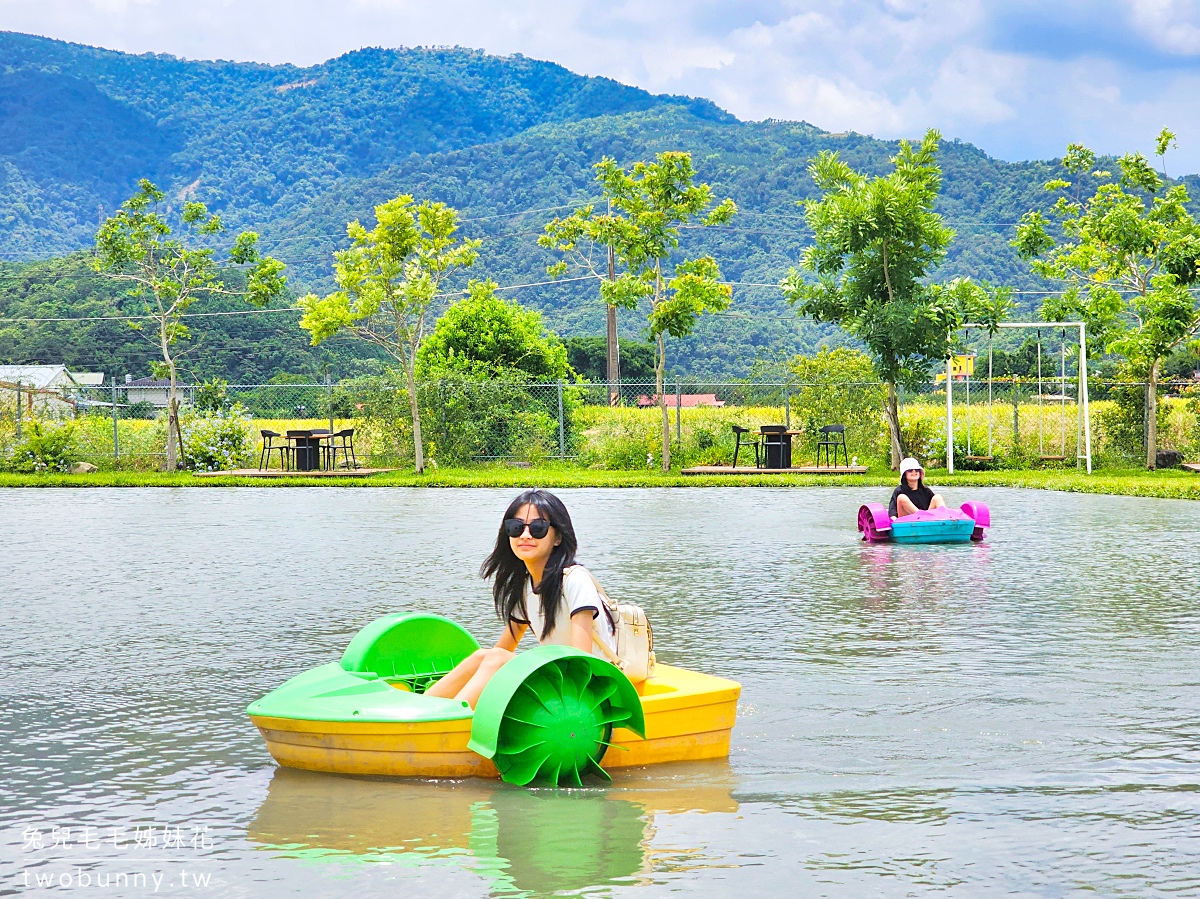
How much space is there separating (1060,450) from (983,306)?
5.01m

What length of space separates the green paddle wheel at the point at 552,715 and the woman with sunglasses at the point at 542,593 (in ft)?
0.82

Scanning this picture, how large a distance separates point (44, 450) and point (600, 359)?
41869mm

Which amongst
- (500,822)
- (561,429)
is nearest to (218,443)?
(561,429)

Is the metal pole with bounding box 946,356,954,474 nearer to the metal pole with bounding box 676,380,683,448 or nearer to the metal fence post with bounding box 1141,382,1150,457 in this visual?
the metal fence post with bounding box 1141,382,1150,457

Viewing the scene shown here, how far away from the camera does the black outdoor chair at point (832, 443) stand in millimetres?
26188

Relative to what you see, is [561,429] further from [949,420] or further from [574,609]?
[574,609]

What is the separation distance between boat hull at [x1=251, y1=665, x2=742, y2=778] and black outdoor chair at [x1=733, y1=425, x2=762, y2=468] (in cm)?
1986

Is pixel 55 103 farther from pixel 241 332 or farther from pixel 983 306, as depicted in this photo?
pixel 983 306

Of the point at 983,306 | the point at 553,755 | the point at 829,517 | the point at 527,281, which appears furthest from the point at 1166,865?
the point at 527,281

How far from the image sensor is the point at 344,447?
28.3m

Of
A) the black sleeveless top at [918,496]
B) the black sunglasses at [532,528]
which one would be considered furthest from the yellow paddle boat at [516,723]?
the black sleeveless top at [918,496]

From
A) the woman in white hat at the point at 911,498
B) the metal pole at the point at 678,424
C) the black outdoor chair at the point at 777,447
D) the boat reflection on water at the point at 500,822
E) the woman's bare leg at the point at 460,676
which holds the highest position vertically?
the metal pole at the point at 678,424

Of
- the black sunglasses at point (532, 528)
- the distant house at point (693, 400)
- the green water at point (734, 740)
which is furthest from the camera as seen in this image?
the distant house at point (693, 400)

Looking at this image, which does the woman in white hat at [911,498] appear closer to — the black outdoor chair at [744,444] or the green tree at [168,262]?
the black outdoor chair at [744,444]
